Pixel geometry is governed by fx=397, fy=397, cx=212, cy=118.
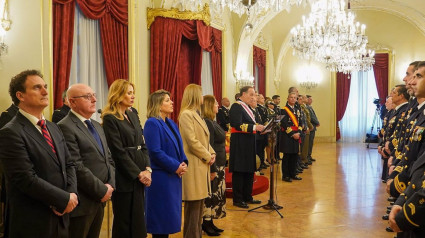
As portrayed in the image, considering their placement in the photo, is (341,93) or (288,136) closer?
(288,136)

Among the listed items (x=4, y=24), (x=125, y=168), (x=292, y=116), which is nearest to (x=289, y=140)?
(x=292, y=116)

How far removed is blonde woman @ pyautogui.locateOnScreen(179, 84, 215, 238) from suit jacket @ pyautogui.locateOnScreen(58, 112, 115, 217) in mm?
909

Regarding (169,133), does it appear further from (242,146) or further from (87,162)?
(242,146)

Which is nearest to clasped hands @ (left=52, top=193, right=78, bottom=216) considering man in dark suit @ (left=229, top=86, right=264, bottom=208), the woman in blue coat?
the woman in blue coat

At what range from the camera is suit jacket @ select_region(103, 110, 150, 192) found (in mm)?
2951

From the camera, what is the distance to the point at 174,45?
6367 millimetres

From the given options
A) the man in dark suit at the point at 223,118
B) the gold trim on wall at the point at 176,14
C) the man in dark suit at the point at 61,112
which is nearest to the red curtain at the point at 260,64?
the man in dark suit at the point at 223,118

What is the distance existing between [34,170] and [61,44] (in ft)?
9.25

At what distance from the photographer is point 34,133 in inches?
85.4

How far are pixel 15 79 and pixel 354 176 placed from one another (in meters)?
6.60

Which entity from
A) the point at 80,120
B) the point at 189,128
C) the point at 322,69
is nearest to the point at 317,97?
the point at 322,69

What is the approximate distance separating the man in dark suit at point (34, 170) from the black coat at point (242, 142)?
300 cm

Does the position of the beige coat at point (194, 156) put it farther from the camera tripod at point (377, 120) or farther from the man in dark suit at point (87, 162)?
the camera tripod at point (377, 120)

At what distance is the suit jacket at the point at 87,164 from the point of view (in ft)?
8.05
